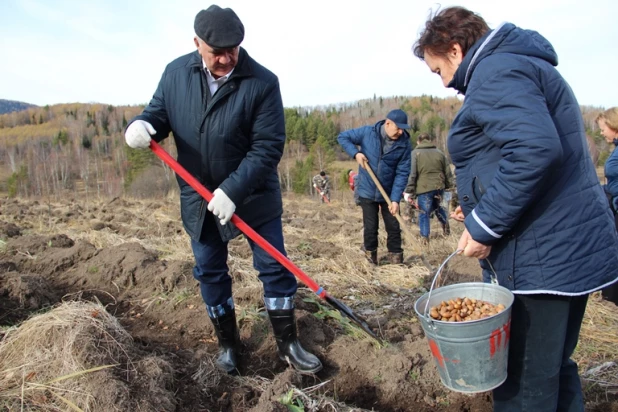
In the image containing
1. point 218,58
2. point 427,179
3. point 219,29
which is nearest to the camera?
point 219,29

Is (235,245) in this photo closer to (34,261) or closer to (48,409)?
(34,261)

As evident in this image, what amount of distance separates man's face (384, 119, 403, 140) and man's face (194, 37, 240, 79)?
3156 millimetres

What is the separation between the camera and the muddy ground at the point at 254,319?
9.02 feet

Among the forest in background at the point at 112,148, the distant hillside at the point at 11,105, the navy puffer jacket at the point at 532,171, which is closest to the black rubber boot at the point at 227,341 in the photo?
the navy puffer jacket at the point at 532,171

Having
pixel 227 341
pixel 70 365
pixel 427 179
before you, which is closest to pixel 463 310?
pixel 227 341

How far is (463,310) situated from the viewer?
199 cm

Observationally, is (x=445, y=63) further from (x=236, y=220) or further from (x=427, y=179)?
(x=427, y=179)

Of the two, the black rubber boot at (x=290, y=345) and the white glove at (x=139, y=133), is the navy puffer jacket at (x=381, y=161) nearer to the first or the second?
the black rubber boot at (x=290, y=345)

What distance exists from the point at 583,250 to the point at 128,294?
4086mm

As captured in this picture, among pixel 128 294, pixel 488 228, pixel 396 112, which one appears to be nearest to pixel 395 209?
pixel 396 112

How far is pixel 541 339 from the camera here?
1933 millimetres

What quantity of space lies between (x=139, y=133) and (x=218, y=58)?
63cm

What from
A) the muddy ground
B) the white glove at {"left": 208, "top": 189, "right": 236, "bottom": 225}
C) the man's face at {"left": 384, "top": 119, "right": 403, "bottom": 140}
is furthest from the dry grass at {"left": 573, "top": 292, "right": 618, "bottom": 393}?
the man's face at {"left": 384, "top": 119, "right": 403, "bottom": 140}

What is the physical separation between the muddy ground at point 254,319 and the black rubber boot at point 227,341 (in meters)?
0.10
